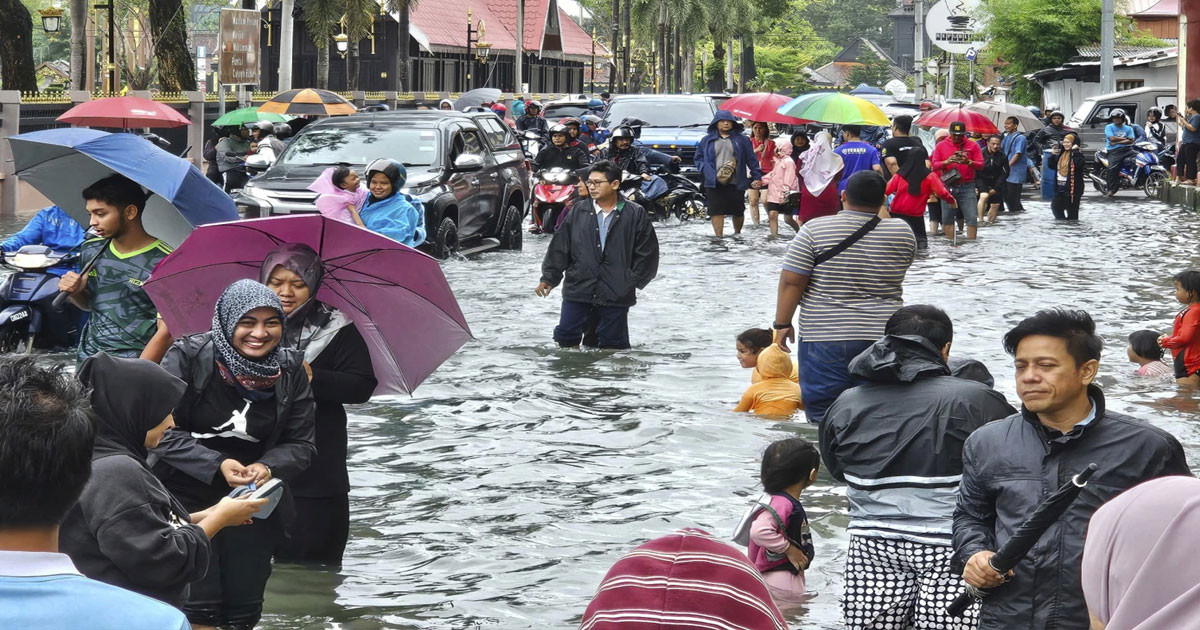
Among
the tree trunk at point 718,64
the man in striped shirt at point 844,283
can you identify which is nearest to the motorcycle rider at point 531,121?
the man in striped shirt at point 844,283

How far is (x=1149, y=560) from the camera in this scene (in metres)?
2.66

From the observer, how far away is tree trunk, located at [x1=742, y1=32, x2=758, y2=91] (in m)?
102

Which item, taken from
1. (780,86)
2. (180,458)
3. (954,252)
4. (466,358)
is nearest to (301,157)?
(466,358)

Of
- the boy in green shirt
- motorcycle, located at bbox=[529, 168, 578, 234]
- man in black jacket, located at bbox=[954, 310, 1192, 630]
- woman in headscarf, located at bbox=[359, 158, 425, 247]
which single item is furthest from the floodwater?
motorcycle, located at bbox=[529, 168, 578, 234]

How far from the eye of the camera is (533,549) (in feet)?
24.7

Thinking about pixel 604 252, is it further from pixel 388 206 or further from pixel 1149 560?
pixel 1149 560

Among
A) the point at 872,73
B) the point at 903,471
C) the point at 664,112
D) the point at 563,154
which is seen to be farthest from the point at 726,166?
the point at 872,73

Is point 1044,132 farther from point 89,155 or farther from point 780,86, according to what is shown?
point 780,86

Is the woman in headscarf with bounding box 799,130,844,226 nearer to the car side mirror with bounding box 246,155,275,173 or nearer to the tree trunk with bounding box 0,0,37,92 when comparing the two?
the car side mirror with bounding box 246,155,275,173

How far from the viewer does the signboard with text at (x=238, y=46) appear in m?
29.1

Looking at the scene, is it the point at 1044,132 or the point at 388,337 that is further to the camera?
the point at 1044,132

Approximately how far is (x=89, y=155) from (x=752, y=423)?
463 centimetres

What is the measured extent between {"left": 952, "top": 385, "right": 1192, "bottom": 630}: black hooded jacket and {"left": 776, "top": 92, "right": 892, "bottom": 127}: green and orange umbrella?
→ 16050mm

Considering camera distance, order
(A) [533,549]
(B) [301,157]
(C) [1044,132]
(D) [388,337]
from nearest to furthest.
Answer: (D) [388,337], (A) [533,549], (B) [301,157], (C) [1044,132]
